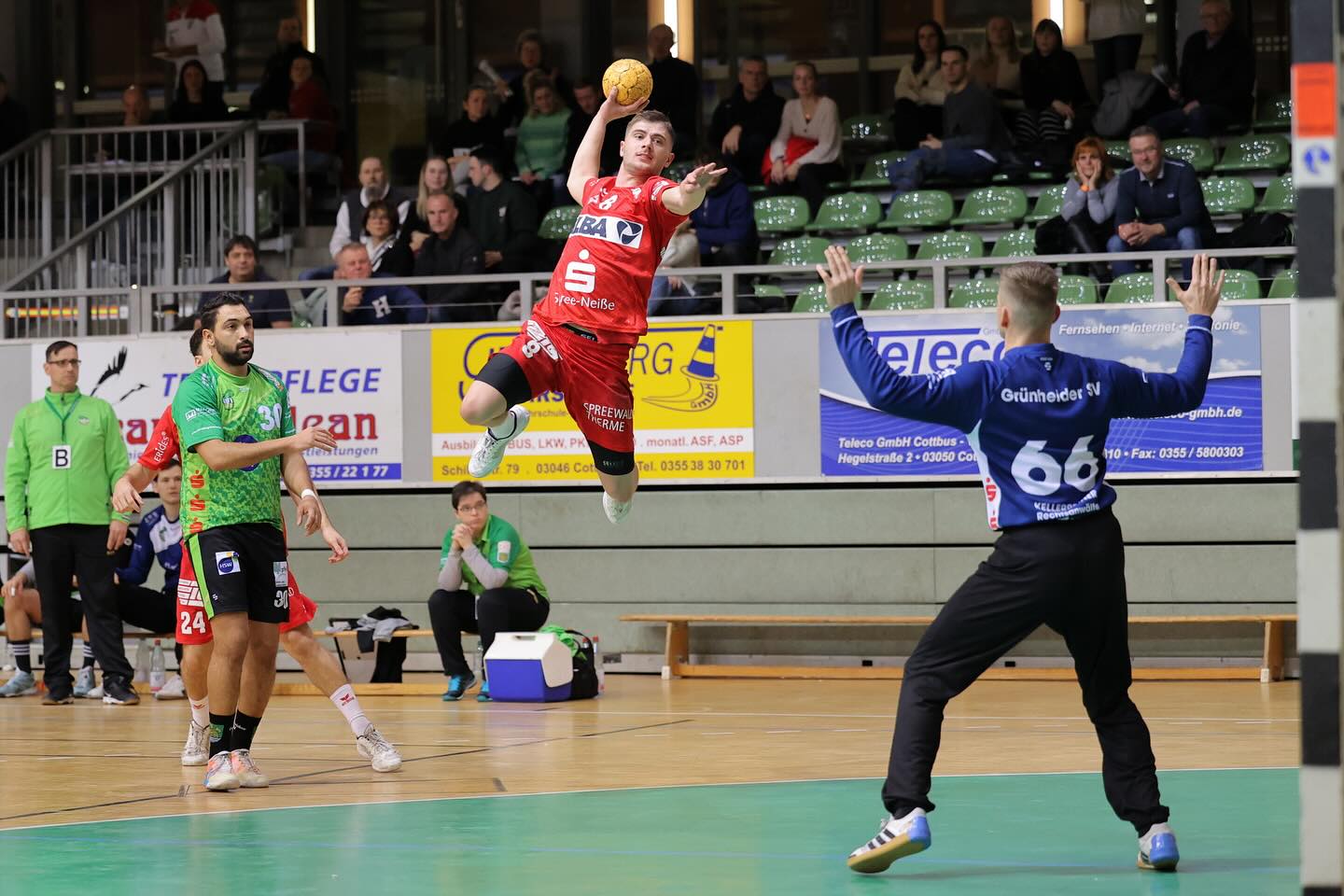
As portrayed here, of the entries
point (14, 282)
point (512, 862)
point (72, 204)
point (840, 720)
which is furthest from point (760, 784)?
point (72, 204)

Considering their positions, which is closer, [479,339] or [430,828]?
[430,828]

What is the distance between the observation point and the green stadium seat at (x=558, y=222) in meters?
16.9

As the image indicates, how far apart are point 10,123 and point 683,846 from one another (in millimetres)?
15366

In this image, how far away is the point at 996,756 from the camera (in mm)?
8898

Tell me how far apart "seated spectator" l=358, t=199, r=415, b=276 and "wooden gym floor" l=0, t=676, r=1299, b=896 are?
5.09 m

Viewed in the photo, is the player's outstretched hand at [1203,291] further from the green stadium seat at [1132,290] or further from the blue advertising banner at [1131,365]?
the green stadium seat at [1132,290]

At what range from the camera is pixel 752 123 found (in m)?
17.4

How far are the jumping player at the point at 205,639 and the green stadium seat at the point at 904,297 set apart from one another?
7.10 m

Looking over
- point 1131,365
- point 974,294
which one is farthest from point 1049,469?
point 974,294

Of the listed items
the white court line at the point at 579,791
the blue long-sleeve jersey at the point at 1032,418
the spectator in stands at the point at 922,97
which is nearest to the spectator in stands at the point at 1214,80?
the spectator in stands at the point at 922,97

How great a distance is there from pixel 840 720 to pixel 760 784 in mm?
3058

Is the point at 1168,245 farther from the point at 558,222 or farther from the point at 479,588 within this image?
the point at 479,588

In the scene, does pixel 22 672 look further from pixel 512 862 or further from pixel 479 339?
pixel 512 862

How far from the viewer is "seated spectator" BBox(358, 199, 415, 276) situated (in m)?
15.9
